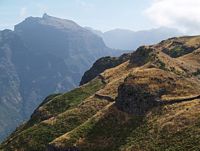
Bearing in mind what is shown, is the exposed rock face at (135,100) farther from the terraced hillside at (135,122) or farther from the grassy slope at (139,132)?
the grassy slope at (139,132)

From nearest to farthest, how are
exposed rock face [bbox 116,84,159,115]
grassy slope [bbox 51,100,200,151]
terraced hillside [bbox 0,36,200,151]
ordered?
1. grassy slope [bbox 51,100,200,151]
2. terraced hillside [bbox 0,36,200,151]
3. exposed rock face [bbox 116,84,159,115]

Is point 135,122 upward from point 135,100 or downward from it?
downward

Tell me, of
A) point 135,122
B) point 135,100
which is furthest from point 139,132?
point 135,100

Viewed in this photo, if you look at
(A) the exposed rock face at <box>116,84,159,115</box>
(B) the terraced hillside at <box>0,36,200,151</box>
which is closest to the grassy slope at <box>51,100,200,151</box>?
(B) the terraced hillside at <box>0,36,200,151</box>

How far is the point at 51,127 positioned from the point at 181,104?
6287 centimetres

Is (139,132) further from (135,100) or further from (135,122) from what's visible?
(135,100)

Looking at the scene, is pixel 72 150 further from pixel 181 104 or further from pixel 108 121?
pixel 181 104

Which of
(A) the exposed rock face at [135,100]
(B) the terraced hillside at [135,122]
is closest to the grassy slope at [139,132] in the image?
(B) the terraced hillside at [135,122]

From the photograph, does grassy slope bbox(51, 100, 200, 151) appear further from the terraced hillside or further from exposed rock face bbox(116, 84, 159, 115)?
exposed rock face bbox(116, 84, 159, 115)

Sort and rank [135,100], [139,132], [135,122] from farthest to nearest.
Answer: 1. [135,100]
2. [135,122]
3. [139,132]

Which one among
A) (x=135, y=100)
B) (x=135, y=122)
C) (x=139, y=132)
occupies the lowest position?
(x=139, y=132)

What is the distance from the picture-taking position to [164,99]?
163 metres

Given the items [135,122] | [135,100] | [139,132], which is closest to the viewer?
[139,132]

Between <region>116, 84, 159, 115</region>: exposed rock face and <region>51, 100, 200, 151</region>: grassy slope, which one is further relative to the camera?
<region>116, 84, 159, 115</region>: exposed rock face
